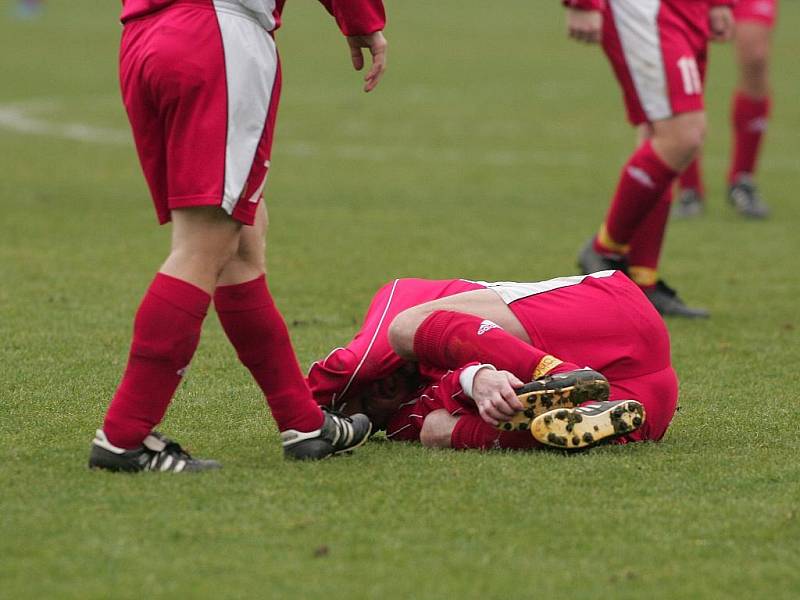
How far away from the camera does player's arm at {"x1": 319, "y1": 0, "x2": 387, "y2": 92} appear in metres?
3.73

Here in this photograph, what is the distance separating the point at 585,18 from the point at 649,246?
101 centimetres

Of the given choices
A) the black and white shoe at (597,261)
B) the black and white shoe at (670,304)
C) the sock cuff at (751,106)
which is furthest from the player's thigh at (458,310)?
the sock cuff at (751,106)

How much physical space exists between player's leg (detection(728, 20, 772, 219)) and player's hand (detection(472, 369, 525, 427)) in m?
6.08

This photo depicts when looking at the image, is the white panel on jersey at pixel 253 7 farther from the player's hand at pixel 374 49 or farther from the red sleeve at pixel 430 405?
the red sleeve at pixel 430 405

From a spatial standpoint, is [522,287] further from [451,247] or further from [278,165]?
[278,165]

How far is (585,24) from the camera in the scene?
6234 millimetres

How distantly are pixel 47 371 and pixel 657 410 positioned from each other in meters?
1.94

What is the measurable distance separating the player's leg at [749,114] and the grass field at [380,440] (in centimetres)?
20

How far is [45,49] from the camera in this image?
2097 cm

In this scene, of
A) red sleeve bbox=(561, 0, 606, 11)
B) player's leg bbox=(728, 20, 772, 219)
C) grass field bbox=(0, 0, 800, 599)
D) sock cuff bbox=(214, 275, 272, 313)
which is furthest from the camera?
player's leg bbox=(728, 20, 772, 219)

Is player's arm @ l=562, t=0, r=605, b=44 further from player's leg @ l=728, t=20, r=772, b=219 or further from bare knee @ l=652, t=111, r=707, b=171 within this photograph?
player's leg @ l=728, t=20, r=772, b=219

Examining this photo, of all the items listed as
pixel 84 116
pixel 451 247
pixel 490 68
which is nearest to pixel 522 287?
pixel 451 247

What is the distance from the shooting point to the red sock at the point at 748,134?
9742 millimetres

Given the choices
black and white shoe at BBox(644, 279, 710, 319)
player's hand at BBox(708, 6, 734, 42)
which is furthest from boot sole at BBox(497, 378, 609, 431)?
player's hand at BBox(708, 6, 734, 42)
